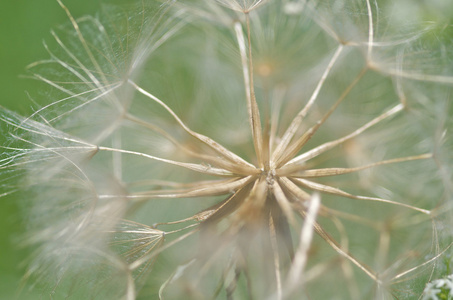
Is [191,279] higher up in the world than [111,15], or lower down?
lower down

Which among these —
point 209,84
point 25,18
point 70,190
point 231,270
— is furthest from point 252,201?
point 25,18

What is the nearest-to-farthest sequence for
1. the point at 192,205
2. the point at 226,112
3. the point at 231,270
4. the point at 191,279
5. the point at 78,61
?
1. the point at 191,279
2. the point at 231,270
3. the point at 78,61
4. the point at 192,205
5. the point at 226,112

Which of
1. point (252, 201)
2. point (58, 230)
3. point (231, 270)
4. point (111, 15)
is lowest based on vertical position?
point (231, 270)

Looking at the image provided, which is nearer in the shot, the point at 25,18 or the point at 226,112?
the point at 25,18

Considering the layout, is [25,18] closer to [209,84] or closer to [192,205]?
[209,84]
